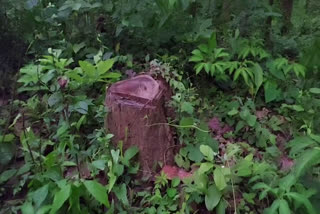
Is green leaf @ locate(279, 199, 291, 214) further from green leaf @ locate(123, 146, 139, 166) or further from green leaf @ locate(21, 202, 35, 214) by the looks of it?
green leaf @ locate(21, 202, 35, 214)

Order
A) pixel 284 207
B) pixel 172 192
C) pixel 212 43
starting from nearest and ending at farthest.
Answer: pixel 284 207 → pixel 172 192 → pixel 212 43

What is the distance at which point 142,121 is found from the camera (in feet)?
9.87

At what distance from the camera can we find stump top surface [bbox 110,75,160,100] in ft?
10.1

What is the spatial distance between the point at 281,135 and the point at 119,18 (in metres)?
1.65

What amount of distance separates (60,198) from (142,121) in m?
0.75

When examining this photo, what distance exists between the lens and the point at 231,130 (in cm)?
354

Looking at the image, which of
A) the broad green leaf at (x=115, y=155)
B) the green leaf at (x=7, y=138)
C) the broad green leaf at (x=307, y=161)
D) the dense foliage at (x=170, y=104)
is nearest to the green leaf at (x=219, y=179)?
the dense foliage at (x=170, y=104)

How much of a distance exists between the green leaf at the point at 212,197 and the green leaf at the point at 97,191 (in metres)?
0.62

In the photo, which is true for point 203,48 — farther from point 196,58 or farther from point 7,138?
point 7,138

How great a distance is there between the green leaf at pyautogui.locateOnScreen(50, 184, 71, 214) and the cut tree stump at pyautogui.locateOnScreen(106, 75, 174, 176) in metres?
0.61

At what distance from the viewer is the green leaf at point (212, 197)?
2.78 m

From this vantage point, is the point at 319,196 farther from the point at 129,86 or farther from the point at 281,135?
the point at 129,86

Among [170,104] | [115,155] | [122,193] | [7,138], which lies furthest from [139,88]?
[7,138]

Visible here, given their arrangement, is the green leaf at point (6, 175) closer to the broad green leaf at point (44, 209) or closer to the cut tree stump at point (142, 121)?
the broad green leaf at point (44, 209)
